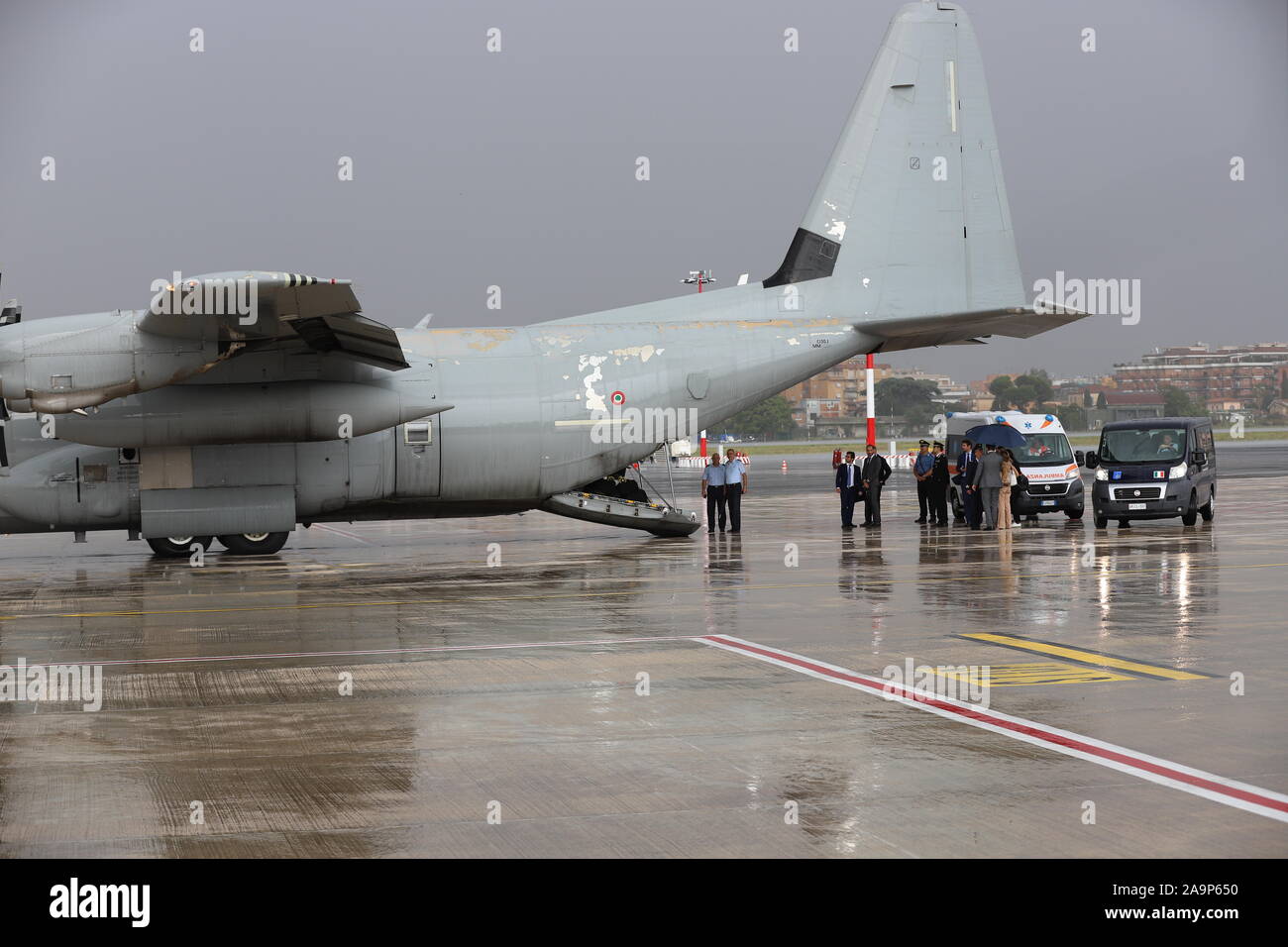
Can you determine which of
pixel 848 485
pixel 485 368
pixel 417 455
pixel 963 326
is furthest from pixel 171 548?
pixel 963 326

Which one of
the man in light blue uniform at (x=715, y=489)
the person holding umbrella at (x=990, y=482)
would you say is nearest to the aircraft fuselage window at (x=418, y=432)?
the man in light blue uniform at (x=715, y=489)

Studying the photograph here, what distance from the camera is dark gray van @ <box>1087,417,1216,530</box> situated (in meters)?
24.4

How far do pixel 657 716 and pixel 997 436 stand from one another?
2143 cm

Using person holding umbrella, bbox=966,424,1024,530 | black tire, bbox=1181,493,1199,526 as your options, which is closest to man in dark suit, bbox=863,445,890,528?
person holding umbrella, bbox=966,424,1024,530

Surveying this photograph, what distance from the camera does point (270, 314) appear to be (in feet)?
56.5

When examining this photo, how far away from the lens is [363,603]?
1509 cm

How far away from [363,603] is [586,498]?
7945 millimetres

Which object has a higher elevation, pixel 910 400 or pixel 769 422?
pixel 910 400

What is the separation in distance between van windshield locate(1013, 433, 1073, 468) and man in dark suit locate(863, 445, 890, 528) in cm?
367

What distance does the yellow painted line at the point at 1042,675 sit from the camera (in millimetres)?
9617

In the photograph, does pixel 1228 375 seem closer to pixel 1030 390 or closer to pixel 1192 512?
pixel 1030 390

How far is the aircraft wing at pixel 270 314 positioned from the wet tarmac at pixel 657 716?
143 inches

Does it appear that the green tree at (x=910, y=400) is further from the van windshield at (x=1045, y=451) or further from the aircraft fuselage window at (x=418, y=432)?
the aircraft fuselage window at (x=418, y=432)

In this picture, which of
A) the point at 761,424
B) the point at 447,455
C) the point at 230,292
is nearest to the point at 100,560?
the point at 447,455
